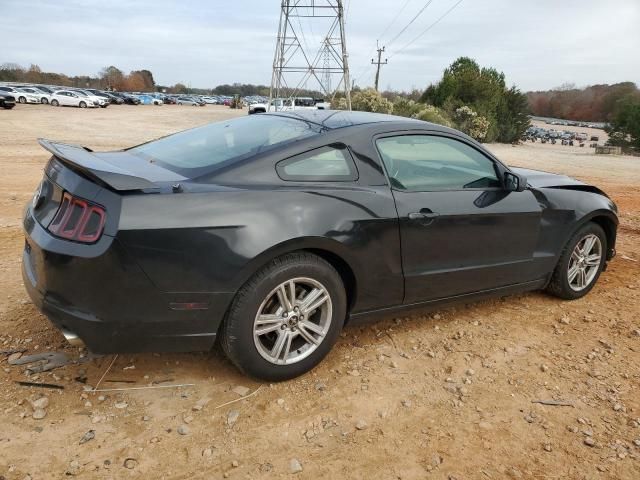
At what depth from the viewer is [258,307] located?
2.67 meters

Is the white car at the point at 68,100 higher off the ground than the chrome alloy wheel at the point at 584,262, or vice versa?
the chrome alloy wheel at the point at 584,262

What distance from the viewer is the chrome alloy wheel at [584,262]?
422cm

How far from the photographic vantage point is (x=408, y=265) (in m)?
3.18

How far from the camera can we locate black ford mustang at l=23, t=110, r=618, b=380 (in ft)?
7.95

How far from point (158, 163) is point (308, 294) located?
1184mm

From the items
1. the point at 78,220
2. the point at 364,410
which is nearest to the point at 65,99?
the point at 78,220

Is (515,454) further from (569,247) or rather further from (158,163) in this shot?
(158,163)

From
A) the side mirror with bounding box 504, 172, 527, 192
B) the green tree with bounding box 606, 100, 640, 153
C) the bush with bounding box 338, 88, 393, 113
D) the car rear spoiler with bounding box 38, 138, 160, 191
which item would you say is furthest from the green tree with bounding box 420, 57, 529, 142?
the car rear spoiler with bounding box 38, 138, 160, 191

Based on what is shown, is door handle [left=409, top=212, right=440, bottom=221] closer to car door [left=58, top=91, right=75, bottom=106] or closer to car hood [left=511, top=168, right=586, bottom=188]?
car hood [left=511, top=168, right=586, bottom=188]

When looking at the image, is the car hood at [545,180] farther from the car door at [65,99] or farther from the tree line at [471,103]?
the car door at [65,99]

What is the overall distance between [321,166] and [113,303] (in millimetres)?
1331

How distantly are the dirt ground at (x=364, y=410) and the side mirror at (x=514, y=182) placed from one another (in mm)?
999

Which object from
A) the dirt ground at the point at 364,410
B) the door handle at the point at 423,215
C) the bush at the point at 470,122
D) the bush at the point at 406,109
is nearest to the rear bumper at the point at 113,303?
the dirt ground at the point at 364,410

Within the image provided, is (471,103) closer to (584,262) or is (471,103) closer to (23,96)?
(23,96)
